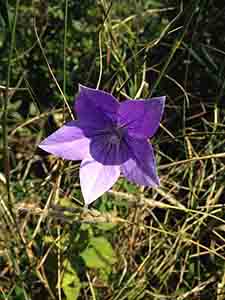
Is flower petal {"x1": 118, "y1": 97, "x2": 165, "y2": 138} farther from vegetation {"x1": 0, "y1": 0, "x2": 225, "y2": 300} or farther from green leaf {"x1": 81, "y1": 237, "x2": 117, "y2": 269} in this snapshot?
green leaf {"x1": 81, "y1": 237, "x2": 117, "y2": 269}

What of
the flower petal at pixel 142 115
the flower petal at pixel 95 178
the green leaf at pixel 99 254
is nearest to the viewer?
the flower petal at pixel 142 115

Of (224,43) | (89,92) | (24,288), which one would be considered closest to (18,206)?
(24,288)

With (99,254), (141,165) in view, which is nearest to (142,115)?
(141,165)

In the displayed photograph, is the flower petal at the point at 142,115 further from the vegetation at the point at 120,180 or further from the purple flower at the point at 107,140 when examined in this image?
the vegetation at the point at 120,180

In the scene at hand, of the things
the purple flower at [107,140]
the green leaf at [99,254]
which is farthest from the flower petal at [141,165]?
the green leaf at [99,254]

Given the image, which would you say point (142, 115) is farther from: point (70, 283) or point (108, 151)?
point (70, 283)

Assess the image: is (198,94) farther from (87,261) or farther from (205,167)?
(87,261)
